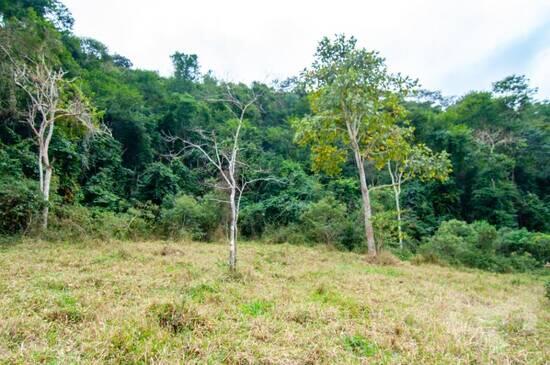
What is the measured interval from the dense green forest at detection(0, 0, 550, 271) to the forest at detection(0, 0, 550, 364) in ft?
0.38

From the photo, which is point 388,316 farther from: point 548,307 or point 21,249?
point 21,249

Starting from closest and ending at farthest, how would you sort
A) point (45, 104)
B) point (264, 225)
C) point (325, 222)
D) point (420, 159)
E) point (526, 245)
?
1. point (420, 159)
2. point (45, 104)
3. point (526, 245)
4. point (325, 222)
5. point (264, 225)

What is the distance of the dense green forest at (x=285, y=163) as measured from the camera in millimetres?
10781

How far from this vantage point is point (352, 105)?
1041cm

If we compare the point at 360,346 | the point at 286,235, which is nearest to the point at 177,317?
the point at 360,346

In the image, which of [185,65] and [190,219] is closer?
[190,219]

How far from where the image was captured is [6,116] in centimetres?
1327

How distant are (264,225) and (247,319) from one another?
45.8 feet

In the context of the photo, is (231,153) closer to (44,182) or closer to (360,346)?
(360,346)

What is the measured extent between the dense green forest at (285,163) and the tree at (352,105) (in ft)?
0.21

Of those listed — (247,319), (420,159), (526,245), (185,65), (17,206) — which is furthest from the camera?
(185,65)

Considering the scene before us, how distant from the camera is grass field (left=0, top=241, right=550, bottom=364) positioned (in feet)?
9.34

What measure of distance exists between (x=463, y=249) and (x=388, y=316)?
993cm

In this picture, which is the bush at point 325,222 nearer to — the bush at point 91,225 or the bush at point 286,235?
the bush at point 286,235
